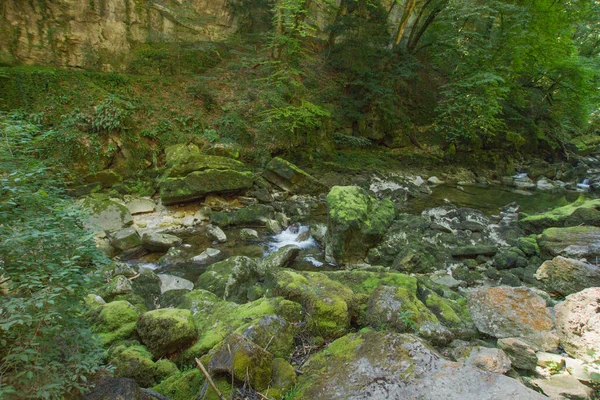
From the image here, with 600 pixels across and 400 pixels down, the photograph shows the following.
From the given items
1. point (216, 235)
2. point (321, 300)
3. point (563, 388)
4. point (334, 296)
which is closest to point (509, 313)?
point (563, 388)

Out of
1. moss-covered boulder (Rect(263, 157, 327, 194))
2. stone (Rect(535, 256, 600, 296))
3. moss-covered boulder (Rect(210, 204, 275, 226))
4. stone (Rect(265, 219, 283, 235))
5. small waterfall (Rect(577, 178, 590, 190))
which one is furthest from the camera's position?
small waterfall (Rect(577, 178, 590, 190))

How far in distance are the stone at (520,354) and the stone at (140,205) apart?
8.49 metres

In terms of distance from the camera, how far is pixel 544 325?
343cm

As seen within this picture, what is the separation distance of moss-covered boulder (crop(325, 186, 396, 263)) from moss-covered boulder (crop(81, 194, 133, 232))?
5.03 m

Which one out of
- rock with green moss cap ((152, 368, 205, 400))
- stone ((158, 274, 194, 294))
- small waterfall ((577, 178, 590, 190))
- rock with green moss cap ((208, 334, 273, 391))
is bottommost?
stone ((158, 274, 194, 294))

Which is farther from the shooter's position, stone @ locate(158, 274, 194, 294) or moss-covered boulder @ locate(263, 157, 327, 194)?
moss-covered boulder @ locate(263, 157, 327, 194)

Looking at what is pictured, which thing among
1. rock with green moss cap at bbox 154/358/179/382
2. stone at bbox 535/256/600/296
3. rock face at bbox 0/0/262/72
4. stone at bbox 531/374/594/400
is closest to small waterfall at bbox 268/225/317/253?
stone at bbox 535/256/600/296

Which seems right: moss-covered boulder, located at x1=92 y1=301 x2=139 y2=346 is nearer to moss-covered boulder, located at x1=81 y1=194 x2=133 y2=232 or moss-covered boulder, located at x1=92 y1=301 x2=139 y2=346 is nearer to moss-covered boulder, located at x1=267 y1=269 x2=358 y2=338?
moss-covered boulder, located at x1=267 y1=269 x2=358 y2=338

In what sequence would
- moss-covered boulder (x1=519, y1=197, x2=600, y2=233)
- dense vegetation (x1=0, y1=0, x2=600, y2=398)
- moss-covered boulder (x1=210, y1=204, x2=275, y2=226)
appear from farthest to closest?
dense vegetation (x1=0, y1=0, x2=600, y2=398) → moss-covered boulder (x1=210, y1=204, x2=275, y2=226) → moss-covered boulder (x1=519, y1=197, x2=600, y2=233)

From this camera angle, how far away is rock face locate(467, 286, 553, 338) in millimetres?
3438

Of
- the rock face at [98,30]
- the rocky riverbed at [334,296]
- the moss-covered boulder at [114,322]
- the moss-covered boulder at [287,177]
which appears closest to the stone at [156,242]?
the rocky riverbed at [334,296]

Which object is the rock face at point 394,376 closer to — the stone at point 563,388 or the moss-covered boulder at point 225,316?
the moss-covered boulder at point 225,316

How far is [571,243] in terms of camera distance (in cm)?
604

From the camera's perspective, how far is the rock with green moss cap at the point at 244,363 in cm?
221
